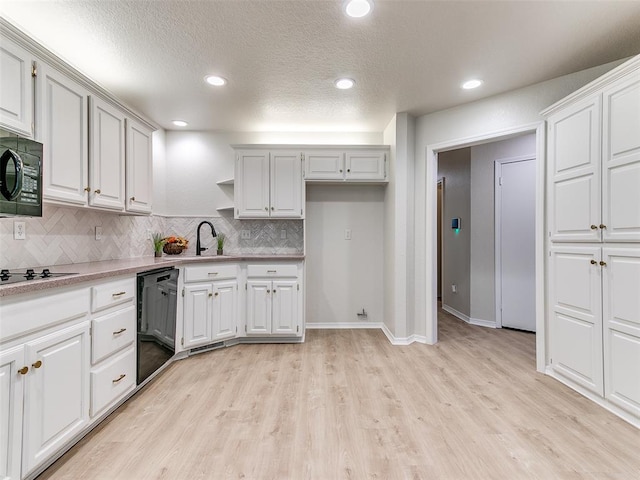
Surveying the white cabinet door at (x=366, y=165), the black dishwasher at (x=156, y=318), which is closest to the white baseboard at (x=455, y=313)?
the white cabinet door at (x=366, y=165)

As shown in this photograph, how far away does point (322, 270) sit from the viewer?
392 cm

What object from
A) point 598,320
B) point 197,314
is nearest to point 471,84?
point 598,320

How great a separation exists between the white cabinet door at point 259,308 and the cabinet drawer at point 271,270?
78mm

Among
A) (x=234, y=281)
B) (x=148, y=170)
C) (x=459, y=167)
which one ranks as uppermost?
(x=459, y=167)

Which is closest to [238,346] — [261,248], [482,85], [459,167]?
[261,248]

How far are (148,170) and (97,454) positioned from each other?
88.1 inches

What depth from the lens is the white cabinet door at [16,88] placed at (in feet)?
4.90

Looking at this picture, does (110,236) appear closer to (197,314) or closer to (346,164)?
(197,314)

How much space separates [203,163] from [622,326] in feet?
13.7

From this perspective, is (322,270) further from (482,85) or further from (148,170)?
(482,85)

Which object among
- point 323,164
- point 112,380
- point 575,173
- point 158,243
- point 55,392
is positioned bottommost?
point 112,380

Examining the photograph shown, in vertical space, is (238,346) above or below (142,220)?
below

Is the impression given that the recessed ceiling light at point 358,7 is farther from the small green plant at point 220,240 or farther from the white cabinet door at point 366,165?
the small green plant at point 220,240

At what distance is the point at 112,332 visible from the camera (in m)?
1.89
